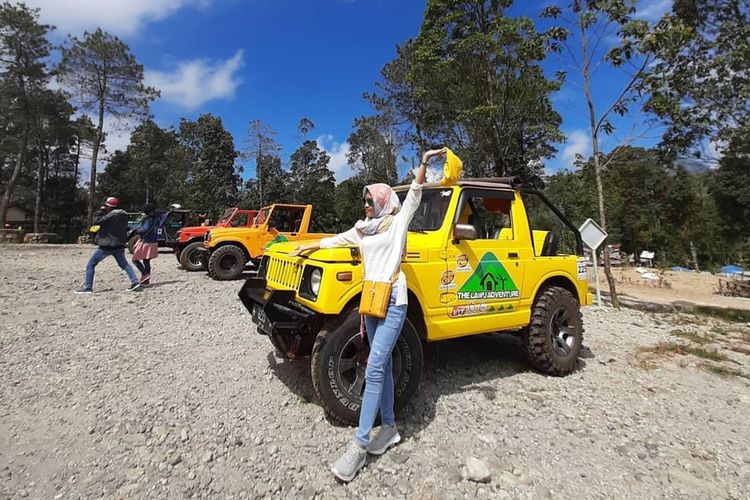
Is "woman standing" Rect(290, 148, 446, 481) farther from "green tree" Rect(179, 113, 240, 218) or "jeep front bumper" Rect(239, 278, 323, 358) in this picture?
"green tree" Rect(179, 113, 240, 218)

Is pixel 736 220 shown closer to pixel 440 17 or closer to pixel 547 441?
pixel 440 17

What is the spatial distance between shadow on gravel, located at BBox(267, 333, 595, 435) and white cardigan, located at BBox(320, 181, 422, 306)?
1.24m

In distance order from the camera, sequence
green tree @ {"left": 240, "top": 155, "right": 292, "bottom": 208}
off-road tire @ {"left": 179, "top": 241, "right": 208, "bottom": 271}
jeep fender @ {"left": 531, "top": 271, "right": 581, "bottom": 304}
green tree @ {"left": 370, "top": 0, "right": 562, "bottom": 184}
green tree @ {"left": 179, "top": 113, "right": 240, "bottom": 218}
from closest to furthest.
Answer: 1. jeep fender @ {"left": 531, "top": 271, "right": 581, "bottom": 304}
2. off-road tire @ {"left": 179, "top": 241, "right": 208, "bottom": 271}
3. green tree @ {"left": 370, "top": 0, "right": 562, "bottom": 184}
4. green tree @ {"left": 240, "top": 155, "right": 292, "bottom": 208}
5. green tree @ {"left": 179, "top": 113, "right": 240, "bottom": 218}

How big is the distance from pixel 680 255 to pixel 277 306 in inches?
1483

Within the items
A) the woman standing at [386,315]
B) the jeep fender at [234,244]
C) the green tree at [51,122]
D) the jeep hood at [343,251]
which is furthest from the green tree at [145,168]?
the woman standing at [386,315]

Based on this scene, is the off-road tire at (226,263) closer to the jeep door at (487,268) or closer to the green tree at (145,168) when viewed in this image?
the jeep door at (487,268)

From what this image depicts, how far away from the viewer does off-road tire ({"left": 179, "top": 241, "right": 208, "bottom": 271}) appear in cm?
1059

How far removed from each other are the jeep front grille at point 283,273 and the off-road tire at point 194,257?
760cm

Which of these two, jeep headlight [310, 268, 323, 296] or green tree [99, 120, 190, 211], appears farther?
green tree [99, 120, 190, 211]

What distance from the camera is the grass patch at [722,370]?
4444mm

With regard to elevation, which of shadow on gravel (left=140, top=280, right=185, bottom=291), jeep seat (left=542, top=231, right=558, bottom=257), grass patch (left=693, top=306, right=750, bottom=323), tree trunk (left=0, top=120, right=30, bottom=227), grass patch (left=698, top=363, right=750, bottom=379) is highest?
tree trunk (left=0, top=120, right=30, bottom=227)

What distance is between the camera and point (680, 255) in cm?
3164

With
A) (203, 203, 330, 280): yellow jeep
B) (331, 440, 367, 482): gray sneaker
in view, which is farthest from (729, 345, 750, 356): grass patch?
(203, 203, 330, 280): yellow jeep

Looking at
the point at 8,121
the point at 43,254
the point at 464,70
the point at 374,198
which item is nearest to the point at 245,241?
the point at 374,198
